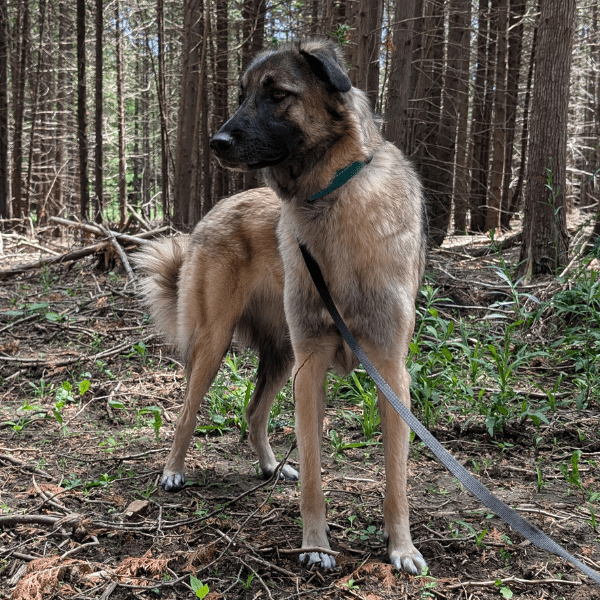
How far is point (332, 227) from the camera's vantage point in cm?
283

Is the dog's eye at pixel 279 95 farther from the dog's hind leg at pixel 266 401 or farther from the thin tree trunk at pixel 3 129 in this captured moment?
the thin tree trunk at pixel 3 129

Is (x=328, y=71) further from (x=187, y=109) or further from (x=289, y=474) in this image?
(x=187, y=109)

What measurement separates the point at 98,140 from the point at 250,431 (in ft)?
50.9

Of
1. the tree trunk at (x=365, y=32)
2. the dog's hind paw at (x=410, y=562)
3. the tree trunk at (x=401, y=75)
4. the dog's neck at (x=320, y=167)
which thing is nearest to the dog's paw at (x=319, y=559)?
the dog's hind paw at (x=410, y=562)

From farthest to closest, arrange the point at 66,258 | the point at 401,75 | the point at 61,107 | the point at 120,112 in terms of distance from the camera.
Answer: the point at 61,107, the point at 120,112, the point at 66,258, the point at 401,75

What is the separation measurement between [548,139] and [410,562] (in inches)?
213

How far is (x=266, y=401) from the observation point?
4.03 m

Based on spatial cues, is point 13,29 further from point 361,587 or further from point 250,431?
point 361,587

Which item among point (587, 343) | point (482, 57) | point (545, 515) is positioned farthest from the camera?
point (482, 57)

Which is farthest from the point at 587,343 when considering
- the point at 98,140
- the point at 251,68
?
the point at 98,140

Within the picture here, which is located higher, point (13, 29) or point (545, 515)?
point (13, 29)

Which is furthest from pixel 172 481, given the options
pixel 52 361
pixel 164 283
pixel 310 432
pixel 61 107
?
pixel 61 107

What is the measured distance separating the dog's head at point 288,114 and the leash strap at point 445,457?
0.48 meters

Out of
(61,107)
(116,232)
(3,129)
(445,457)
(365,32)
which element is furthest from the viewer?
(61,107)
